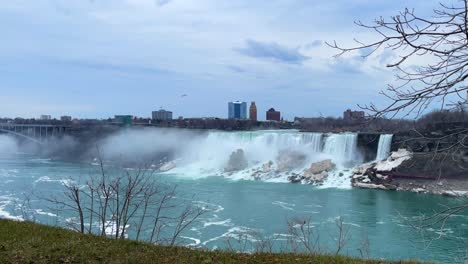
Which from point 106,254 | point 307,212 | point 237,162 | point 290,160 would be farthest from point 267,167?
point 106,254

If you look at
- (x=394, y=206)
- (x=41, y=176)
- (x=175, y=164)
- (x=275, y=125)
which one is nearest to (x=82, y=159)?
(x=175, y=164)

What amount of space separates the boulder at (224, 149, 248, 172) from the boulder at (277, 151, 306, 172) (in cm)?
246

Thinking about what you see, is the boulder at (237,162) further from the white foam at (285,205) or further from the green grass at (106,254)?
the green grass at (106,254)

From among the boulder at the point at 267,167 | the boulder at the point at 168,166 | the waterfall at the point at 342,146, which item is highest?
the waterfall at the point at 342,146

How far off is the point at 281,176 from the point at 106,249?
2406 centimetres

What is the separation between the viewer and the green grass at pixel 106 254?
3.58m

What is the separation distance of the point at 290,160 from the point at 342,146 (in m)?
3.26

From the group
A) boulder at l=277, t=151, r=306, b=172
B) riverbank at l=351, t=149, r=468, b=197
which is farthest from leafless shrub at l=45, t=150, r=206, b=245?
boulder at l=277, t=151, r=306, b=172

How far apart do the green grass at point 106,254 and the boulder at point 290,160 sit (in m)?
24.9

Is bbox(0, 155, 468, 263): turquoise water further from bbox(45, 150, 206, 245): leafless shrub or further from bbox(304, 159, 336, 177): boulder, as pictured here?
bbox(304, 159, 336, 177): boulder

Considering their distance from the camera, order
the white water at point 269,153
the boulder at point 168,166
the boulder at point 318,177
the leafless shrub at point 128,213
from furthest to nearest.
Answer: the boulder at point 168,166, the white water at point 269,153, the boulder at point 318,177, the leafless shrub at point 128,213

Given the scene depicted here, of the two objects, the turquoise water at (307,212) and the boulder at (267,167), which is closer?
the turquoise water at (307,212)

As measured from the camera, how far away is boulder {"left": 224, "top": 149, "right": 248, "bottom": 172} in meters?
30.9

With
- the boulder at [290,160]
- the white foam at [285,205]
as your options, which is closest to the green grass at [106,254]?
the white foam at [285,205]
